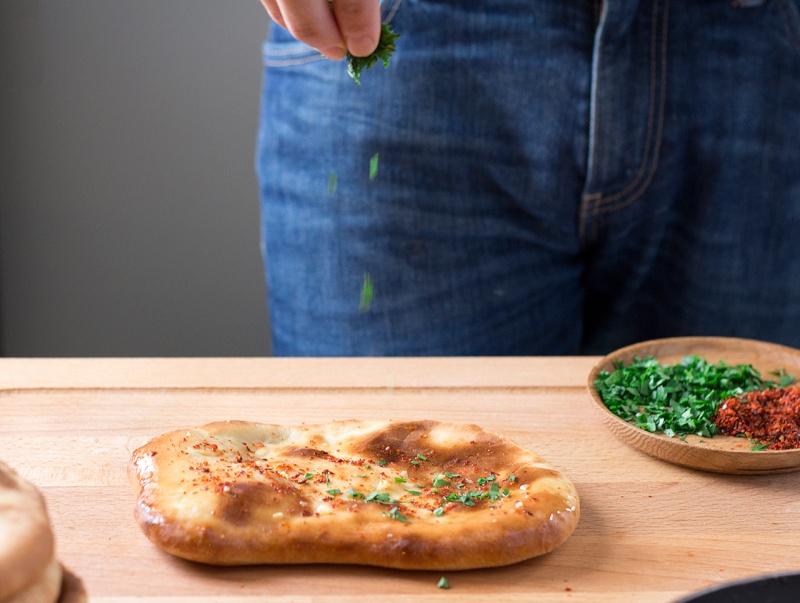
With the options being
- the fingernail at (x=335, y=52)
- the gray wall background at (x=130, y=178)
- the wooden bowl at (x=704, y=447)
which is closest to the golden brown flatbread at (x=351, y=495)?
the wooden bowl at (x=704, y=447)

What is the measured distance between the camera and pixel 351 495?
1187mm

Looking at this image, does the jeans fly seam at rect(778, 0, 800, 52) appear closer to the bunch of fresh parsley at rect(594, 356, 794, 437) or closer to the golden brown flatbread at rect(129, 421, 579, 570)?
the bunch of fresh parsley at rect(594, 356, 794, 437)

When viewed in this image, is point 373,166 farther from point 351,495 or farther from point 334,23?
point 351,495

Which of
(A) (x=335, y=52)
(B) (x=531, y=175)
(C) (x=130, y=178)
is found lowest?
(C) (x=130, y=178)

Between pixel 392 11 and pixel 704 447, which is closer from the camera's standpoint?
pixel 704 447

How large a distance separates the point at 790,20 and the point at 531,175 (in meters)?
0.67

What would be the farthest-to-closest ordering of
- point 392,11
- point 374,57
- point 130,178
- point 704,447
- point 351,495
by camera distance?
point 130,178
point 392,11
point 374,57
point 704,447
point 351,495

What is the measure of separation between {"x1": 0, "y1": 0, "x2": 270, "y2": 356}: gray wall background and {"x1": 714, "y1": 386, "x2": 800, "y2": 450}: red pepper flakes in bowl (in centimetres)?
232

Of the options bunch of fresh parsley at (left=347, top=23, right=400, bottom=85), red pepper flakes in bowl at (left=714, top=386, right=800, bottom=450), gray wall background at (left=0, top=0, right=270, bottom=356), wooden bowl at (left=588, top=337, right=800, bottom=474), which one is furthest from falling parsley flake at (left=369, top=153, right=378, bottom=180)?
gray wall background at (left=0, top=0, right=270, bottom=356)

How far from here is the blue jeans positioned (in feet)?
6.37

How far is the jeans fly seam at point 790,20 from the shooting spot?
1.94 meters

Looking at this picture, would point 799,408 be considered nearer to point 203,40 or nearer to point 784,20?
point 784,20

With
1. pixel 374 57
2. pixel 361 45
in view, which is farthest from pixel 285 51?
pixel 361 45

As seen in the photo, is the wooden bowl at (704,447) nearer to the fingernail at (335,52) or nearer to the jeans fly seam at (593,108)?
the jeans fly seam at (593,108)
